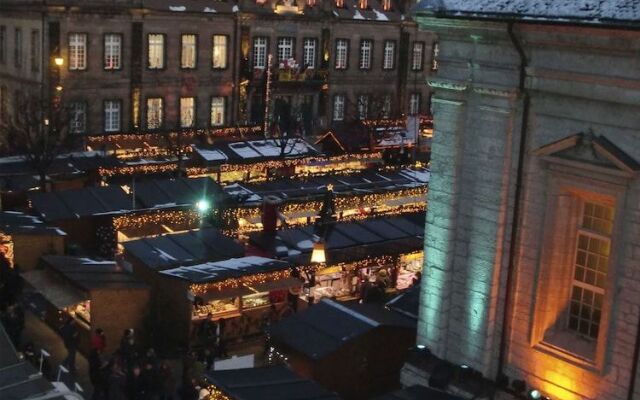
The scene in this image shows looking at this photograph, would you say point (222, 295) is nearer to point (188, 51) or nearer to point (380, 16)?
point (188, 51)

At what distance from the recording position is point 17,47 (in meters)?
46.3

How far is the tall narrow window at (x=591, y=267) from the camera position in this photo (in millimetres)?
13992

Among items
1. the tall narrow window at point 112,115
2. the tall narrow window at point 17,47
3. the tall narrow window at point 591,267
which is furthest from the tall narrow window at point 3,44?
the tall narrow window at point 591,267

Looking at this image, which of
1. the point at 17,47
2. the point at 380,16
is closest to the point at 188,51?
the point at 17,47

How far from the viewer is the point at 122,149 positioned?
140 ft

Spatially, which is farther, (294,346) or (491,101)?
(294,346)

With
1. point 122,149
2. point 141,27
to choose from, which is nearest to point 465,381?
point 122,149

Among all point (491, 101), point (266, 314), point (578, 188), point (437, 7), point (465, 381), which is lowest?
point (266, 314)

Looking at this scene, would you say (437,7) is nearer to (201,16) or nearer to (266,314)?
(266,314)

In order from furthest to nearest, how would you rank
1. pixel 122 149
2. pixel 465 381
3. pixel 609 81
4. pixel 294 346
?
pixel 122 149, pixel 294 346, pixel 465 381, pixel 609 81

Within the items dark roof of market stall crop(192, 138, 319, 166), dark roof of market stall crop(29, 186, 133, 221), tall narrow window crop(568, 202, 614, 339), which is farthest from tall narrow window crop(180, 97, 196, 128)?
tall narrow window crop(568, 202, 614, 339)

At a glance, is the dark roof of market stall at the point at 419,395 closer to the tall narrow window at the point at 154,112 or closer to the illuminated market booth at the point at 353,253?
the illuminated market booth at the point at 353,253

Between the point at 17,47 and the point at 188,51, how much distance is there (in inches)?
349

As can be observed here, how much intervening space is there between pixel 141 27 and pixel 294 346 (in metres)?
32.4
